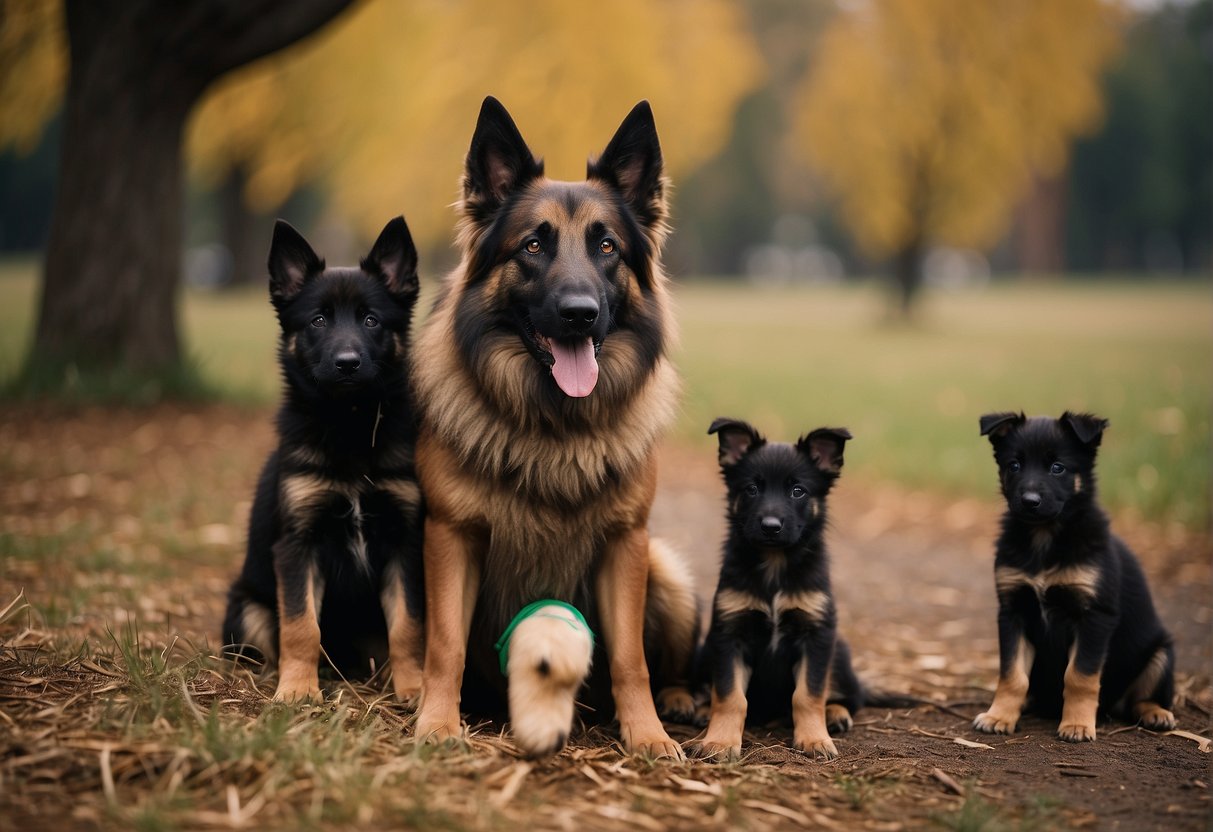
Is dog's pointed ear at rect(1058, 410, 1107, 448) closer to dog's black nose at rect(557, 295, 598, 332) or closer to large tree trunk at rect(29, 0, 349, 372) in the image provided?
dog's black nose at rect(557, 295, 598, 332)

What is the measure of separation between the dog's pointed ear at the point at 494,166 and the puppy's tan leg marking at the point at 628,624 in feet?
5.17

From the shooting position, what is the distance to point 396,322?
4.83 meters

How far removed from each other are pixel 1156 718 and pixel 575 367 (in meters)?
3.15

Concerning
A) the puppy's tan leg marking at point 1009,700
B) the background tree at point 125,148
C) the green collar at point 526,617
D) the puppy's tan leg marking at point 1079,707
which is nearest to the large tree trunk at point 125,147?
the background tree at point 125,148

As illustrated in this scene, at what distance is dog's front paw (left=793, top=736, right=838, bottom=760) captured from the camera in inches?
166

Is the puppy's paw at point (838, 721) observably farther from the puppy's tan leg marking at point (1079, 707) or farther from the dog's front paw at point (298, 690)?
the dog's front paw at point (298, 690)

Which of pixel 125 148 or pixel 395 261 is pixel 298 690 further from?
pixel 125 148

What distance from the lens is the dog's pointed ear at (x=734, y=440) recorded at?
15.6 feet

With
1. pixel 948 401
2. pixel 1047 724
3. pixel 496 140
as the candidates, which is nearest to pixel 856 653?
pixel 1047 724

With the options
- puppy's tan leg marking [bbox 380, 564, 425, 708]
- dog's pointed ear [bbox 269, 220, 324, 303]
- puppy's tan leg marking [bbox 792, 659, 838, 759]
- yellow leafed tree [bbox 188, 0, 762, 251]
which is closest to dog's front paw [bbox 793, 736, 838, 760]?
puppy's tan leg marking [bbox 792, 659, 838, 759]

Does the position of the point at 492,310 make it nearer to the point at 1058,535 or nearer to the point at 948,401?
the point at 1058,535

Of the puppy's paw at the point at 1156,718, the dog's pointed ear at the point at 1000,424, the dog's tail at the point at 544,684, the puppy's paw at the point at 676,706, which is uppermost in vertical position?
the dog's pointed ear at the point at 1000,424

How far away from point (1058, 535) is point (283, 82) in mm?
25022

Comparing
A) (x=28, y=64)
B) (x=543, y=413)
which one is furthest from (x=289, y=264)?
(x=28, y=64)
